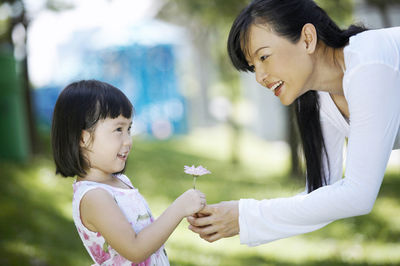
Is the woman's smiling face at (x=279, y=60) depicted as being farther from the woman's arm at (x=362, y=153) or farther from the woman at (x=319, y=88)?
the woman's arm at (x=362, y=153)

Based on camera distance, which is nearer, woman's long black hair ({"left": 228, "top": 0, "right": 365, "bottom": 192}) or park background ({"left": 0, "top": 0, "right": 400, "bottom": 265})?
woman's long black hair ({"left": 228, "top": 0, "right": 365, "bottom": 192})

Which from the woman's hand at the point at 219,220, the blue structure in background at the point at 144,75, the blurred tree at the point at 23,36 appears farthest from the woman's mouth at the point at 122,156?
the blue structure in background at the point at 144,75

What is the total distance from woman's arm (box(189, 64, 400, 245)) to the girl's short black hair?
0.86 meters

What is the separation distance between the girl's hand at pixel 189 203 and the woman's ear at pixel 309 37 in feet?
2.87

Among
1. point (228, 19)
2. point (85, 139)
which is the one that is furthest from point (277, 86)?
point (228, 19)

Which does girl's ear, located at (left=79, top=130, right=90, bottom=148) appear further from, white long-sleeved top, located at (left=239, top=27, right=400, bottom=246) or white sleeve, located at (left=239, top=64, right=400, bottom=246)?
white sleeve, located at (left=239, top=64, right=400, bottom=246)

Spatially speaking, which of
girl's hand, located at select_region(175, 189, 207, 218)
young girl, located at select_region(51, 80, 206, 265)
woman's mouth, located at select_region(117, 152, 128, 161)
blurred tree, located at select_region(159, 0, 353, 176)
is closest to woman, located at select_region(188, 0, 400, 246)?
girl's hand, located at select_region(175, 189, 207, 218)

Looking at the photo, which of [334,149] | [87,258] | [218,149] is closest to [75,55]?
[218,149]

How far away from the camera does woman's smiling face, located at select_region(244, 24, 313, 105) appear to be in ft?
7.59

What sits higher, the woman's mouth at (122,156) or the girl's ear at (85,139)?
the girl's ear at (85,139)

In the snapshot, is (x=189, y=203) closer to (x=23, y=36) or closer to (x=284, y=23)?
(x=284, y=23)

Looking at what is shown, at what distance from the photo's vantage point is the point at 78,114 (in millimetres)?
2203

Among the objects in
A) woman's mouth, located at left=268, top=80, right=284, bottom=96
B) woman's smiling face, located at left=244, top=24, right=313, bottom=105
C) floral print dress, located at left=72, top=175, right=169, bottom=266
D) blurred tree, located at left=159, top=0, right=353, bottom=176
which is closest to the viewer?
floral print dress, located at left=72, top=175, right=169, bottom=266

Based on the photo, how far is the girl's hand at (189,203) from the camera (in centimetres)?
214
